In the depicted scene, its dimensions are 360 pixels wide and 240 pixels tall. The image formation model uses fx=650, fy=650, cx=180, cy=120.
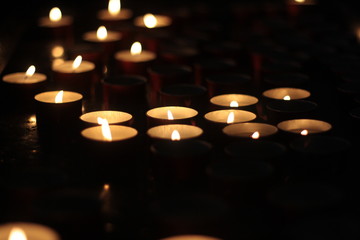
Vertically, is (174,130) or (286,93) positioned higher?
(286,93)

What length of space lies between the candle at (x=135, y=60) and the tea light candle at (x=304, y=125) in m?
0.60

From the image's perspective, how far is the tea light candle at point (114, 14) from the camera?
2.52 meters

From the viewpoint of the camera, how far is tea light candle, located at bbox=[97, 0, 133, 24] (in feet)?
8.27

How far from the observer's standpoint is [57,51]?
2.21 metres

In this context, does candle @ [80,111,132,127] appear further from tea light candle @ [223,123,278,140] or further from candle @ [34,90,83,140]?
tea light candle @ [223,123,278,140]

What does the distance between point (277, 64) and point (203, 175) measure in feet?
2.53

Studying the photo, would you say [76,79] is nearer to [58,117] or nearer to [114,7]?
[58,117]

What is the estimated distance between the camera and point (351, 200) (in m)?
1.17

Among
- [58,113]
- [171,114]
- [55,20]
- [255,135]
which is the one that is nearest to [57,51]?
[55,20]

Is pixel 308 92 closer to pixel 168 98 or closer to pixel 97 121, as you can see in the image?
pixel 168 98

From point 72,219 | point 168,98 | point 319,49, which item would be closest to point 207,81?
point 168,98

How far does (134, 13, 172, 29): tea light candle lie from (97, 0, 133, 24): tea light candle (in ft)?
0.17

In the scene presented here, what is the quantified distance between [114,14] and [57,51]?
47cm

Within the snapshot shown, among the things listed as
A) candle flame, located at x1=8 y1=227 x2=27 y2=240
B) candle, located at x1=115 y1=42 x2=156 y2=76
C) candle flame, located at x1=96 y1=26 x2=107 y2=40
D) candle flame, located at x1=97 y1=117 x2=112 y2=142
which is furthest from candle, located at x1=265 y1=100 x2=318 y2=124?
candle flame, located at x1=96 y1=26 x2=107 y2=40
